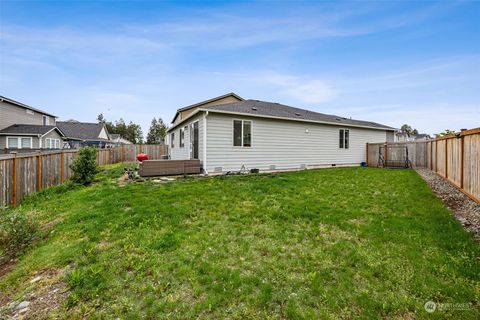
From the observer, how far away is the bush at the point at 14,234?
11.6ft

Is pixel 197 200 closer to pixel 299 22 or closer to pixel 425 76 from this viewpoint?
pixel 299 22

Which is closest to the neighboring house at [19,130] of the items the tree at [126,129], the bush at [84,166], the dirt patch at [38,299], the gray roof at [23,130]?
the gray roof at [23,130]

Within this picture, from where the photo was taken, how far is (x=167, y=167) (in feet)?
29.8

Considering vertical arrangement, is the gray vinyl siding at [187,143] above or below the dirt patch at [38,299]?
above

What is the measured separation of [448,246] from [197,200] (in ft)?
15.7

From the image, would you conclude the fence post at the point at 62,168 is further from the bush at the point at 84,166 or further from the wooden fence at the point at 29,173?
the bush at the point at 84,166

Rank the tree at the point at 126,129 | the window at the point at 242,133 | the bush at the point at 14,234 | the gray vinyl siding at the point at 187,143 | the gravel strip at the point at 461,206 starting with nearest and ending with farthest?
the bush at the point at 14,234
the gravel strip at the point at 461,206
the gray vinyl siding at the point at 187,143
the window at the point at 242,133
the tree at the point at 126,129

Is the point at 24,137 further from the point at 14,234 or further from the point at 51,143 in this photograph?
the point at 14,234

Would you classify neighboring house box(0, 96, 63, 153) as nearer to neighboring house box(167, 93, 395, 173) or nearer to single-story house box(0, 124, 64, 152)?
single-story house box(0, 124, 64, 152)

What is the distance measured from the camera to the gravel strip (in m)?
3.93

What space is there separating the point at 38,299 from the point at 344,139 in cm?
1483

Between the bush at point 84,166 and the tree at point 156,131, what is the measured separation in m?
49.6

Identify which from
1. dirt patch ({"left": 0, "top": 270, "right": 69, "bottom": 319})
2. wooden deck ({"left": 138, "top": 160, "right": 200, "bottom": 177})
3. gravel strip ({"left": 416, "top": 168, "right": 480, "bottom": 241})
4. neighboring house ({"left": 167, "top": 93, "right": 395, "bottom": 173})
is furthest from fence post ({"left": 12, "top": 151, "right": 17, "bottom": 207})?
gravel strip ({"left": 416, "top": 168, "right": 480, "bottom": 241})

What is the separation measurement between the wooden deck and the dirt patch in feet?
20.5
